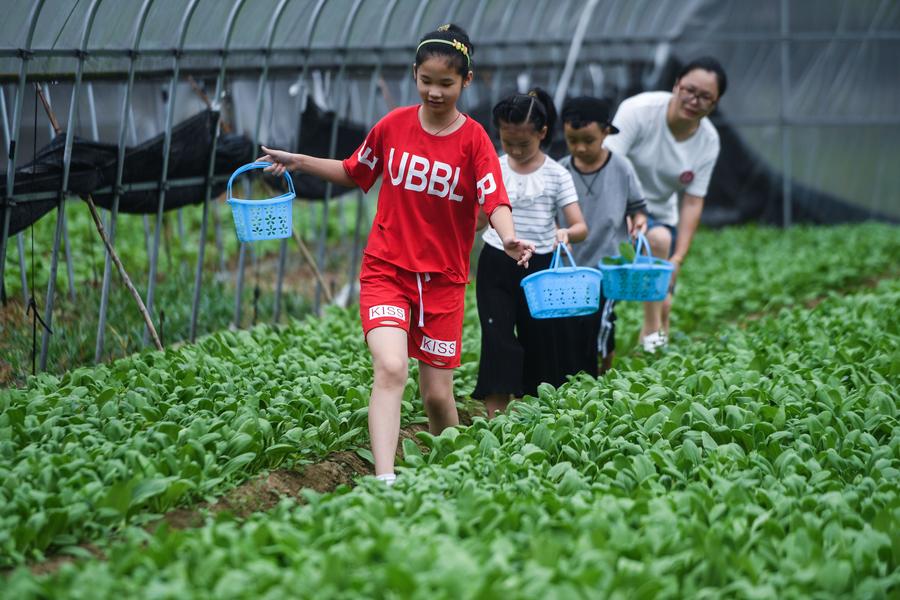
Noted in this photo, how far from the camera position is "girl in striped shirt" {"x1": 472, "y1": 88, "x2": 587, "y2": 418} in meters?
5.34

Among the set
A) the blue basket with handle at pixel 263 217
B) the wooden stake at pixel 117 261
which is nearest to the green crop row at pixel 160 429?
the wooden stake at pixel 117 261

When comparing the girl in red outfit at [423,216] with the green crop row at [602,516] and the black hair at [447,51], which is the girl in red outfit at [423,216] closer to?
the black hair at [447,51]

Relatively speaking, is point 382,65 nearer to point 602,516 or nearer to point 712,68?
point 712,68

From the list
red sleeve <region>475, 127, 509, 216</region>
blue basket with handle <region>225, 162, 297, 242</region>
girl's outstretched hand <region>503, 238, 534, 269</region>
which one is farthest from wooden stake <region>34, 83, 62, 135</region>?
girl's outstretched hand <region>503, 238, 534, 269</region>

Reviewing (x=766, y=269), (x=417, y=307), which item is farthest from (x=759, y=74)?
(x=417, y=307)

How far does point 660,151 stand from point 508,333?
1.93 m

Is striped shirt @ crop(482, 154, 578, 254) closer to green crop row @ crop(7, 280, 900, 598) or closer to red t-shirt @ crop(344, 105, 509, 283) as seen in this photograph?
green crop row @ crop(7, 280, 900, 598)

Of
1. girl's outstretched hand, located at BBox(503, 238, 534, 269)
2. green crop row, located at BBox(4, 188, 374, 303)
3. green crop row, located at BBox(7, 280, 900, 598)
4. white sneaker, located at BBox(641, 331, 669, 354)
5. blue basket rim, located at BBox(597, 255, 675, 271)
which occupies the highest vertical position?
girl's outstretched hand, located at BBox(503, 238, 534, 269)

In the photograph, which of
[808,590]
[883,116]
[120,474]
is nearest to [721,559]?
[808,590]

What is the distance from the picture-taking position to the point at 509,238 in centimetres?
431

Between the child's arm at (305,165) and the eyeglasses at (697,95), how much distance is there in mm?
2640

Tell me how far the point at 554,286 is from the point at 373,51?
17.3 ft

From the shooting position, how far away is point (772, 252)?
1224 centimetres

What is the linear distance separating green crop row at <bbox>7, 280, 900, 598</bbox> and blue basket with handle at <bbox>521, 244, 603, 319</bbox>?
1.55 feet
